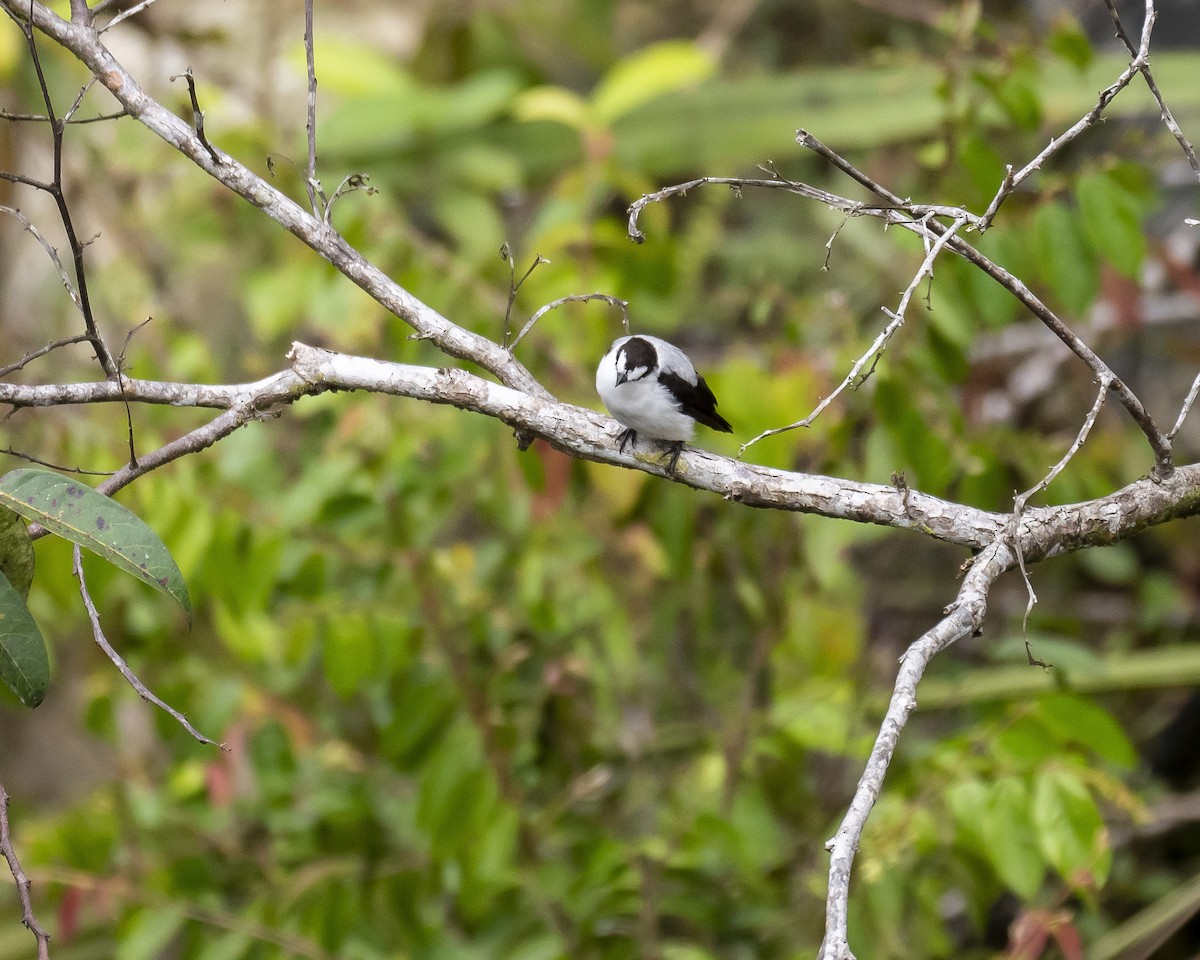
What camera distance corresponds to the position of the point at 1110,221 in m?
2.53

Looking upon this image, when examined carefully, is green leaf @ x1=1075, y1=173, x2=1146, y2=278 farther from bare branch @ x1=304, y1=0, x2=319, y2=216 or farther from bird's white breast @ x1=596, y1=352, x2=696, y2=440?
bare branch @ x1=304, y1=0, x2=319, y2=216

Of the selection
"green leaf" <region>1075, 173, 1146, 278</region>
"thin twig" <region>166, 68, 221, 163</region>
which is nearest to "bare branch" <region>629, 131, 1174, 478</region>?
"thin twig" <region>166, 68, 221, 163</region>

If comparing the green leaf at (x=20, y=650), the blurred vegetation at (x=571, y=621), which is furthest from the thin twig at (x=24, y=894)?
the blurred vegetation at (x=571, y=621)

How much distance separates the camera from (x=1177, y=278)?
14.9 ft

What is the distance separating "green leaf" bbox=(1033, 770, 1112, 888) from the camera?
2.31 meters

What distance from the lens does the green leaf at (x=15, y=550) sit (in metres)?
1.57

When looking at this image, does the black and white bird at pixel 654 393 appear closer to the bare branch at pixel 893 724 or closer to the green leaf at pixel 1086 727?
the bare branch at pixel 893 724

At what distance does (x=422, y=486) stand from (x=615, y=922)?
1434 mm

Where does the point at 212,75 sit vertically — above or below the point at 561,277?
above

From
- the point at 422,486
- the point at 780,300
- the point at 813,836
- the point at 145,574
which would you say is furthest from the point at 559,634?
the point at 145,574

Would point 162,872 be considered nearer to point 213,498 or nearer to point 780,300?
point 213,498

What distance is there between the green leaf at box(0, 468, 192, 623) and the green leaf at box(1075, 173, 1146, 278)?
215cm

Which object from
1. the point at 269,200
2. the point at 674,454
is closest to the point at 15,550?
the point at 269,200

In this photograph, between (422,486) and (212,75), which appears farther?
(212,75)
